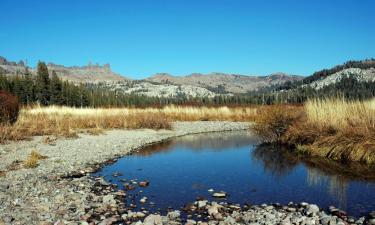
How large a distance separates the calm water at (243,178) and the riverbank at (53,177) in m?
0.91

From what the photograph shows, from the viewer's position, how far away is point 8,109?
18.8m

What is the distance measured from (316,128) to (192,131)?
11872 millimetres

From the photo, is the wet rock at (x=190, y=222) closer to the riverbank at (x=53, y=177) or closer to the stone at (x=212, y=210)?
the stone at (x=212, y=210)

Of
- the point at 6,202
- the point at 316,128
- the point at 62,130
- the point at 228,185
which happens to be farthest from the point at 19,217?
the point at 62,130

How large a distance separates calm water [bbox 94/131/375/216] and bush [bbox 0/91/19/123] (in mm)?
8217

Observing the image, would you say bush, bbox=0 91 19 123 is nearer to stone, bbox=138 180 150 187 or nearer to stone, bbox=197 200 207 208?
stone, bbox=138 180 150 187

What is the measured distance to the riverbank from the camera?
21.9 ft

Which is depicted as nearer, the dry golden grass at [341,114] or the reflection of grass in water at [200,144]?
the dry golden grass at [341,114]

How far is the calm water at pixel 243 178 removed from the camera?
7941 millimetres

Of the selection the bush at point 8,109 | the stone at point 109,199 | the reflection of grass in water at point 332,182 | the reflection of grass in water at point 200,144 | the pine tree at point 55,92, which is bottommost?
the reflection of grass in water at point 332,182

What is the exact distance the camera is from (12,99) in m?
19.7

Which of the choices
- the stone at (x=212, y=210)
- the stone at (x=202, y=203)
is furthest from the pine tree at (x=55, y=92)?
the stone at (x=212, y=210)

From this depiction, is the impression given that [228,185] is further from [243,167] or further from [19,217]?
[19,217]

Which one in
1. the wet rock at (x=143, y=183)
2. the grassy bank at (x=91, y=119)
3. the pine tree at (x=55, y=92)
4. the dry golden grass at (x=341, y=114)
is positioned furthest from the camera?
the pine tree at (x=55, y=92)
